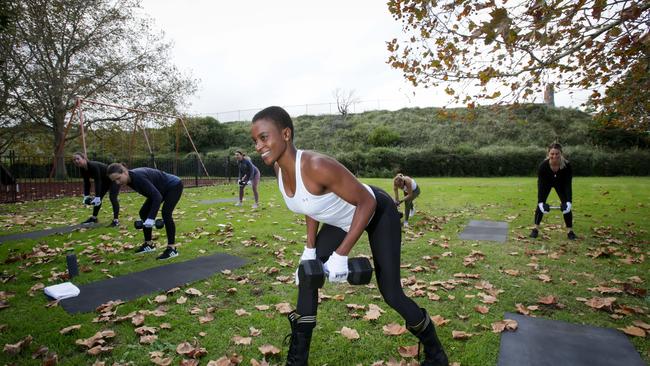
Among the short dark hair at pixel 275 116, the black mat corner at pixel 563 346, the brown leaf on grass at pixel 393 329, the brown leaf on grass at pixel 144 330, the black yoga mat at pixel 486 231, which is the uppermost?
the short dark hair at pixel 275 116

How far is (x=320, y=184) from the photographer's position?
8.22ft

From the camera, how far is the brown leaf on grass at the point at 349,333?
Answer: 3.35 metres

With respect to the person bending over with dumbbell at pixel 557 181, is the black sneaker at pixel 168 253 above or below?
below

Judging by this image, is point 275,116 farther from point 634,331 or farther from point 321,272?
point 634,331

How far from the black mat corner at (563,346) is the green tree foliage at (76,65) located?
21.5 m

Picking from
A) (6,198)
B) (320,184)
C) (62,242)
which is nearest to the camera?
(320,184)

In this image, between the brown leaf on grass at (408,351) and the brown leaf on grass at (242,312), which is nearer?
the brown leaf on grass at (408,351)

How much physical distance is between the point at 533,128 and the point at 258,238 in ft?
126

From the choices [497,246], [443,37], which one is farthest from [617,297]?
[443,37]

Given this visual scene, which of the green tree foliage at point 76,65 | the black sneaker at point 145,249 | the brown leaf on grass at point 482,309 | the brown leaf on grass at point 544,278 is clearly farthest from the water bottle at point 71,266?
the green tree foliage at point 76,65

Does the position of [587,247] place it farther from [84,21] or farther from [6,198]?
[84,21]

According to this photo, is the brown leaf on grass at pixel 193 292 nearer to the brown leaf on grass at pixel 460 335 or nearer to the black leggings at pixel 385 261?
the black leggings at pixel 385 261

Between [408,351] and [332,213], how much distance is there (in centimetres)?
143

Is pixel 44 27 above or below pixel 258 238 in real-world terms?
above
